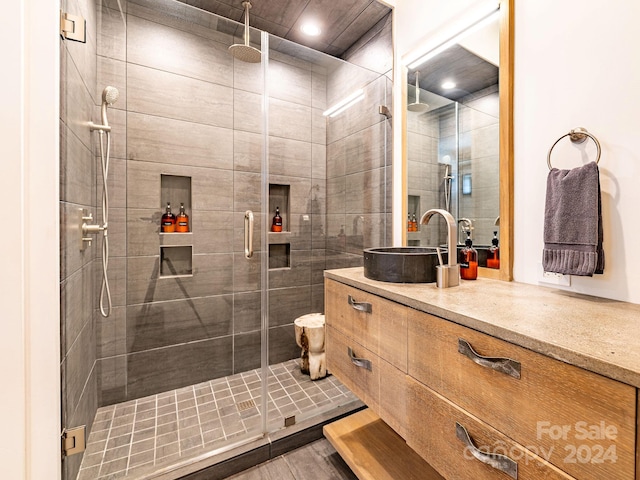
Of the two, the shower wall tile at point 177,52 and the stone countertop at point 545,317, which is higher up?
the shower wall tile at point 177,52

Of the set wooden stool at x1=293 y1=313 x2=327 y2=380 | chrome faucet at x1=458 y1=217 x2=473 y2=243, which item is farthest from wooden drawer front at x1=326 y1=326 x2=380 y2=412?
chrome faucet at x1=458 y1=217 x2=473 y2=243

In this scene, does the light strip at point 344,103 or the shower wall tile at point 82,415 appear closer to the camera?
the shower wall tile at point 82,415

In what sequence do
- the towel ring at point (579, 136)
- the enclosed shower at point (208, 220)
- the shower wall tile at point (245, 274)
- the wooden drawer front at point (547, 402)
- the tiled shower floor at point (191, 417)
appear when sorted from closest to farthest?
the wooden drawer front at point (547, 402) < the towel ring at point (579, 136) < the tiled shower floor at point (191, 417) < the enclosed shower at point (208, 220) < the shower wall tile at point (245, 274)

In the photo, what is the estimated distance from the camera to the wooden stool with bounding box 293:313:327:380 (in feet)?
6.89

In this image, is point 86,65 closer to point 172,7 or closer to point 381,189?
point 172,7

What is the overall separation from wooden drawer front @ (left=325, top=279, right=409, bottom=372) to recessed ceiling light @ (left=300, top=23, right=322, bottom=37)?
185 cm

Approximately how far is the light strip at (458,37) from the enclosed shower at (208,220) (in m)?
0.29

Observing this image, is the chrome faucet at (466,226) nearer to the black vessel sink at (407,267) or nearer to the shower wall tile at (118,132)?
the black vessel sink at (407,267)

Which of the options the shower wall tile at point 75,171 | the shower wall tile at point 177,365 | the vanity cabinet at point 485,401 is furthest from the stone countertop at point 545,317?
the shower wall tile at point 177,365

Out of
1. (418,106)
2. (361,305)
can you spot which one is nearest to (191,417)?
(361,305)

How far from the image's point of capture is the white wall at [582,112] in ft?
3.14

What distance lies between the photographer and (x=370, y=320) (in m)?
1.16

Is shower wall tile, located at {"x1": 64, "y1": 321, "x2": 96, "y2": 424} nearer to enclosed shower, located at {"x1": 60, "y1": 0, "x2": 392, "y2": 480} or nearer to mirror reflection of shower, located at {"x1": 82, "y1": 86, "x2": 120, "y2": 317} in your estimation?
enclosed shower, located at {"x1": 60, "y1": 0, "x2": 392, "y2": 480}

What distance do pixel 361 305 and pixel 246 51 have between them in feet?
6.14
